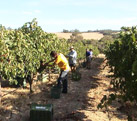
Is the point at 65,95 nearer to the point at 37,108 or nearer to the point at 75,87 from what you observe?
the point at 75,87

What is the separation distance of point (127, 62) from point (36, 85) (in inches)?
273

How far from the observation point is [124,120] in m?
6.42

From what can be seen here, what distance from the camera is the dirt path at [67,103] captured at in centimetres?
658

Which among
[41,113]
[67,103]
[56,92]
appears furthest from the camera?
[56,92]

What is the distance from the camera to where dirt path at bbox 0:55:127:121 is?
6.58 metres

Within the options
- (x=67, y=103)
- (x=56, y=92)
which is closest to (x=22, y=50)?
(x=56, y=92)

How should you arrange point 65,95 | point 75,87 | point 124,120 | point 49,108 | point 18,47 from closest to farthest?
point 49,108
point 124,120
point 18,47
point 65,95
point 75,87

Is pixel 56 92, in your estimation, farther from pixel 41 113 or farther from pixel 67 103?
pixel 41 113

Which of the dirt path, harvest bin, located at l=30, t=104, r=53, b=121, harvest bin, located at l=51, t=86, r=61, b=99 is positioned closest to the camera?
harvest bin, located at l=30, t=104, r=53, b=121

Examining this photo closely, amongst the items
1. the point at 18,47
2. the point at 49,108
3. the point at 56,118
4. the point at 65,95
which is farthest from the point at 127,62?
the point at 65,95

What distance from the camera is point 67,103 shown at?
7.89 meters

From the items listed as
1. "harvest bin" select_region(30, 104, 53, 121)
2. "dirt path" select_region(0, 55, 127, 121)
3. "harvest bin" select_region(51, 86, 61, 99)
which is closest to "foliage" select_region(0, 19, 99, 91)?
"dirt path" select_region(0, 55, 127, 121)

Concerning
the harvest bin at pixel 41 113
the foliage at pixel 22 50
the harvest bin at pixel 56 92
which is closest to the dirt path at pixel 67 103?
the harvest bin at pixel 56 92

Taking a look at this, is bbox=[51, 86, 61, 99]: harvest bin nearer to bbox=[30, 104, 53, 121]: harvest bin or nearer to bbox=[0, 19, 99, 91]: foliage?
bbox=[0, 19, 99, 91]: foliage
